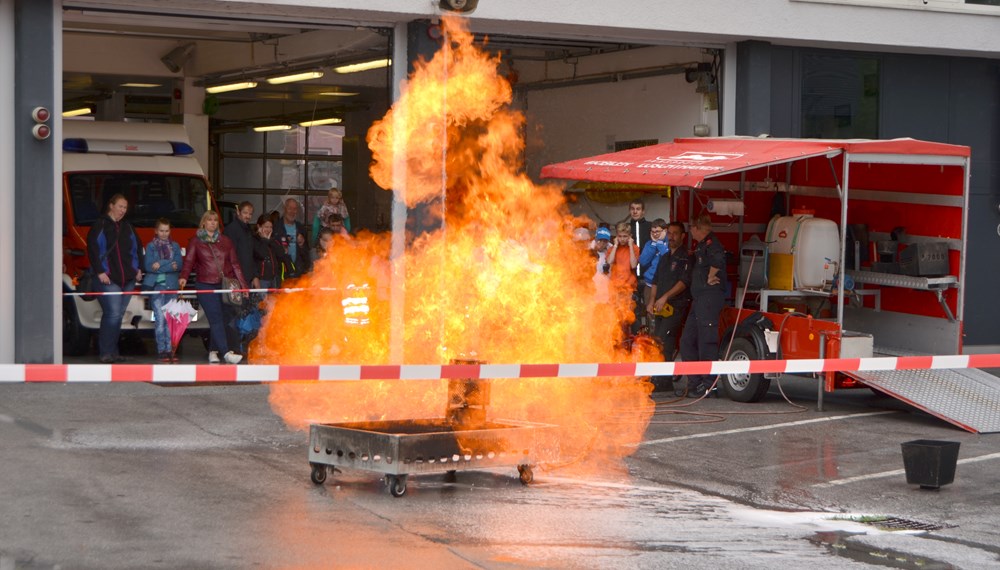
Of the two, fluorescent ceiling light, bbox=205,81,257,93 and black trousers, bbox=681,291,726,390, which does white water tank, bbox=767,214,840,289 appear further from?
fluorescent ceiling light, bbox=205,81,257,93

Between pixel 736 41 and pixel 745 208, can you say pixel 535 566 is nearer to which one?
pixel 745 208

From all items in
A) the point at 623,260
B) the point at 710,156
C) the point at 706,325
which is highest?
the point at 710,156

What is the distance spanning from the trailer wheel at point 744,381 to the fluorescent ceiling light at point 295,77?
956 cm

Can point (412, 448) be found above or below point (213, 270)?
below

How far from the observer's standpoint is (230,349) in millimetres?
15633

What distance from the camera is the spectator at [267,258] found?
16.2m

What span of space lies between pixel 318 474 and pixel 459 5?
730cm

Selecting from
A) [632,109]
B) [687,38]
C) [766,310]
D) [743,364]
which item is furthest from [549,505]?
[632,109]

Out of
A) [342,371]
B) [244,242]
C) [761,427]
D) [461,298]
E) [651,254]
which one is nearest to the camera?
[342,371]

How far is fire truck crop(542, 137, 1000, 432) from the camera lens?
13062 mm

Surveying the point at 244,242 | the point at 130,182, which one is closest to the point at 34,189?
the point at 244,242

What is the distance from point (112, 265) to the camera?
51.0ft

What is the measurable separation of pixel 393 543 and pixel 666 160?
7.52 meters

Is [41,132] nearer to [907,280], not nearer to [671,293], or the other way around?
[671,293]
